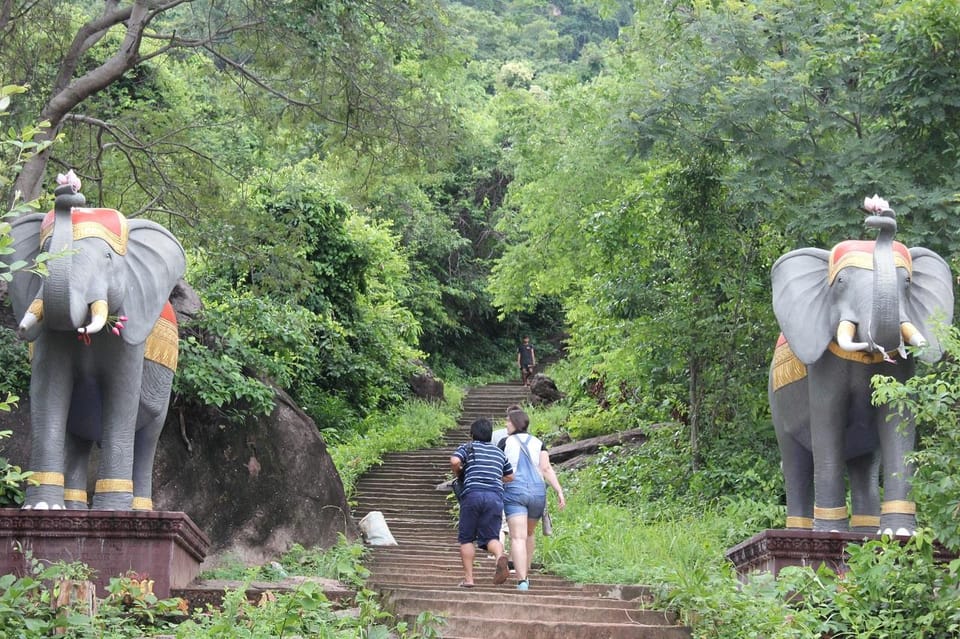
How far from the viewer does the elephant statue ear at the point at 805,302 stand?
9.05 meters

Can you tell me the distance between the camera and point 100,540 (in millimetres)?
Result: 8352

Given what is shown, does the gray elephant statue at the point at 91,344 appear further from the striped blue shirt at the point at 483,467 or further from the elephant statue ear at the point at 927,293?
the elephant statue ear at the point at 927,293

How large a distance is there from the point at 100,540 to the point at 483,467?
8.88 feet

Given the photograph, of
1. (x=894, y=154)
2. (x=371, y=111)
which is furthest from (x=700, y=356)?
(x=371, y=111)

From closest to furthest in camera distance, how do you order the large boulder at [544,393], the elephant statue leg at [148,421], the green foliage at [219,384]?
1. the elephant statue leg at [148,421]
2. the green foliage at [219,384]
3. the large boulder at [544,393]

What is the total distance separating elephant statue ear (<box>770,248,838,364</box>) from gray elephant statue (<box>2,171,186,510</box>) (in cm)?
436

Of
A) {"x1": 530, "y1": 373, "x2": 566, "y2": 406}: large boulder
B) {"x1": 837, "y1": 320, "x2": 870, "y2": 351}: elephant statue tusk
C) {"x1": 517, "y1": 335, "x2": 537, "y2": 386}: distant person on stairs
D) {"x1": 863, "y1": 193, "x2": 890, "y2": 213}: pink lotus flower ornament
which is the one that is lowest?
{"x1": 837, "y1": 320, "x2": 870, "y2": 351}: elephant statue tusk

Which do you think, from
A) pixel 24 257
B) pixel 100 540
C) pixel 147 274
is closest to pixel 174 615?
pixel 100 540

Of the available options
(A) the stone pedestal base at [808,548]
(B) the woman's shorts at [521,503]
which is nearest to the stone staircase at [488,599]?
(B) the woman's shorts at [521,503]

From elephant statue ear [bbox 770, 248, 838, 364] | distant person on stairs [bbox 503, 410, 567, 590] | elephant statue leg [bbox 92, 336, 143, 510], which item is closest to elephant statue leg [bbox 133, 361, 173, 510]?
elephant statue leg [bbox 92, 336, 143, 510]

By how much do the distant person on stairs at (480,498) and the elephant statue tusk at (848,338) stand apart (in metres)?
2.55

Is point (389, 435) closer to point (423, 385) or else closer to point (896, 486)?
point (423, 385)

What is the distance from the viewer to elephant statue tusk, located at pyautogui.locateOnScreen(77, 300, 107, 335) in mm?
8375

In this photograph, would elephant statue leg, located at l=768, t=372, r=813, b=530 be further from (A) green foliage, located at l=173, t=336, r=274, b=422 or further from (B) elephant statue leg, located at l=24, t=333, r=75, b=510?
(B) elephant statue leg, located at l=24, t=333, r=75, b=510
